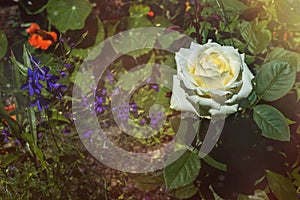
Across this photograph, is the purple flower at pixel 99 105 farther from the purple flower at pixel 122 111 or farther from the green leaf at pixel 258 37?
the green leaf at pixel 258 37

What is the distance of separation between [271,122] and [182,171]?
0.25 meters

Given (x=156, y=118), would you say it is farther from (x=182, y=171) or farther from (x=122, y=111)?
(x=182, y=171)

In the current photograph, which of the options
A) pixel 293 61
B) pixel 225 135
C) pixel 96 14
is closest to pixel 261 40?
pixel 293 61

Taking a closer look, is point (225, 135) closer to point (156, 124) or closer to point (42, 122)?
point (156, 124)

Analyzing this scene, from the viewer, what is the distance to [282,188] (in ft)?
4.17

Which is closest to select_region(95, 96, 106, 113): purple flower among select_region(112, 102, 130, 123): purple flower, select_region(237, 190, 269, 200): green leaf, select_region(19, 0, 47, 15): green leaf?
select_region(112, 102, 130, 123): purple flower

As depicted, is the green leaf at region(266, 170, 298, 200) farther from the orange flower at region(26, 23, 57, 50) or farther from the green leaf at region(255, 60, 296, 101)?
the orange flower at region(26, 23, 57, 50)

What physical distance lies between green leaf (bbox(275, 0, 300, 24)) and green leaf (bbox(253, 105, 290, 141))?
275 mm

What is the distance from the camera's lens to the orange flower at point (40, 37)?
198 centimetres

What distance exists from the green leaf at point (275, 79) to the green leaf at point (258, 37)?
0.13 m

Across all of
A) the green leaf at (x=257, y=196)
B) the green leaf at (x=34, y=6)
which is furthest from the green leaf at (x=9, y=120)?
the green leaf at (x=34, y=6)

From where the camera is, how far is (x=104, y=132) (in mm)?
1696

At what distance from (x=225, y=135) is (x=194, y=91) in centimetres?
27

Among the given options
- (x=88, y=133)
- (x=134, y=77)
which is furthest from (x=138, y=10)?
(x=88, y=133)
